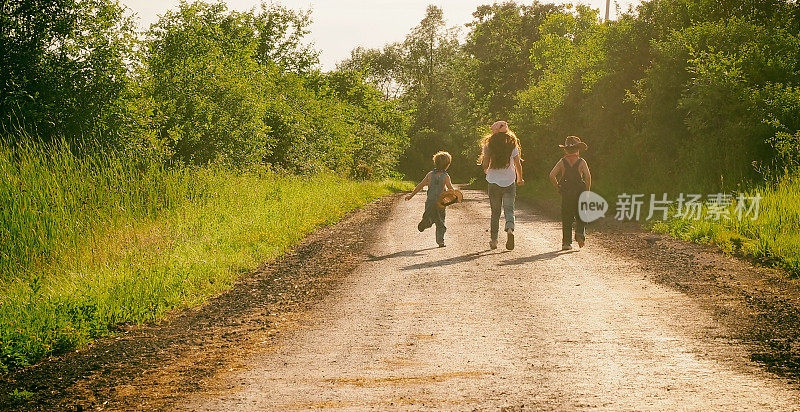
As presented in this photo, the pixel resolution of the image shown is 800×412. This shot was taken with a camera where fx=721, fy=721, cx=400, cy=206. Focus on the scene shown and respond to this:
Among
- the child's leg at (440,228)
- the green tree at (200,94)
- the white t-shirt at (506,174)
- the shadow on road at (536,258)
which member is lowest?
the shadow on road at (536,258)

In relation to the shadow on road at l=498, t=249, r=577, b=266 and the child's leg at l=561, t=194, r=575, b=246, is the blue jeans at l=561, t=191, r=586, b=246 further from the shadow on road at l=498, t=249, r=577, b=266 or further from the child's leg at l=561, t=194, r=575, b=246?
the shadow on road at l=498, t=249, r=577, b=266

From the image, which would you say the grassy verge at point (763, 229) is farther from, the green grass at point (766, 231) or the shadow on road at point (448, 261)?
the shadow on road at point (448, 261)

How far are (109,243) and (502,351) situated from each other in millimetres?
7064

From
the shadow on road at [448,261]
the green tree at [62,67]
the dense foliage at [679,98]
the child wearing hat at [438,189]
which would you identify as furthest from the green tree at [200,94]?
the dense foliage at [679,98]

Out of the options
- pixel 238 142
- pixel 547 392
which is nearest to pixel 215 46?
pixel 238 142

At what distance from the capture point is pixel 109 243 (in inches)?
421

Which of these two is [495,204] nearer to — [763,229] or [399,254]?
[399,254]

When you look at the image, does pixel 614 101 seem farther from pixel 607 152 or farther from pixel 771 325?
pixel 771 325

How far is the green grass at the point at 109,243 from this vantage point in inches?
287

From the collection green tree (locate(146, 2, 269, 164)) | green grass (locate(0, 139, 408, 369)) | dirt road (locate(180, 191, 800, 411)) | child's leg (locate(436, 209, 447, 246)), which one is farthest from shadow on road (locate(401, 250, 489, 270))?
green tree (locate(146, 2, 269, 164))

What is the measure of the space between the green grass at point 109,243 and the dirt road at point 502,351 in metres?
1.95

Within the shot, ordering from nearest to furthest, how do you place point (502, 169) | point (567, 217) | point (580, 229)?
point (502, 169) → point (567, 217) → point (580, 229)

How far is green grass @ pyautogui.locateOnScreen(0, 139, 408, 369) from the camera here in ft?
23.9

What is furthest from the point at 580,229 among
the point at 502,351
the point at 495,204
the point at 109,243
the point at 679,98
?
the point at 679,98
